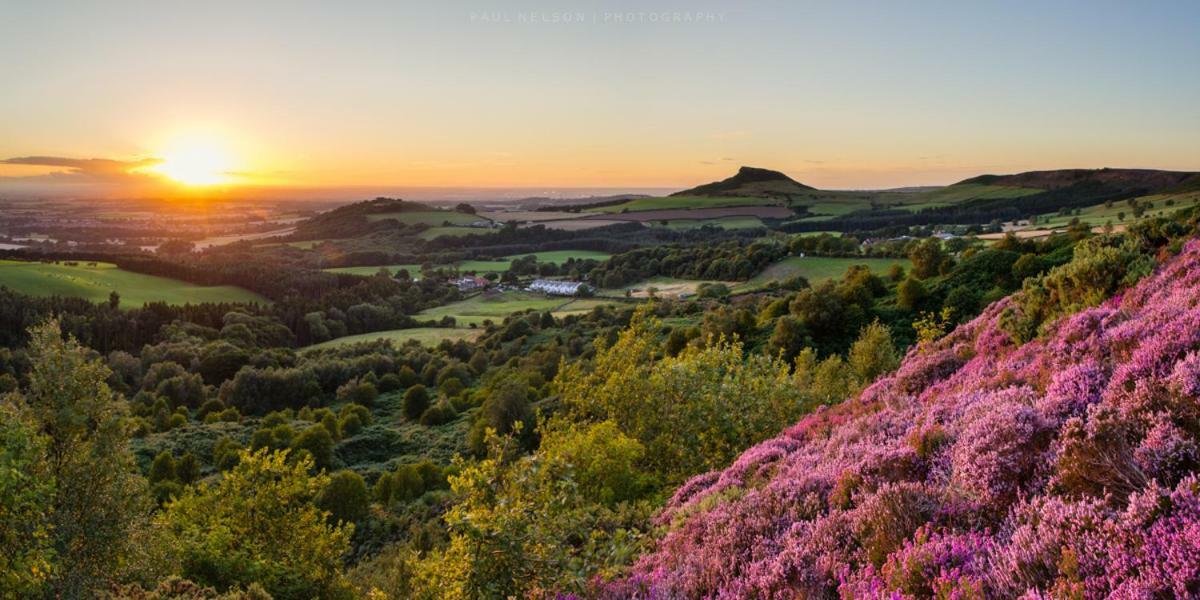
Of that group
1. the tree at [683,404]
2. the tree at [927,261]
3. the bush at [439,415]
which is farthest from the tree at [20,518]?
the tree at [927,261]

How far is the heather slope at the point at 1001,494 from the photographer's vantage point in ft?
16.7

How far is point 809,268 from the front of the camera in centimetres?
11469

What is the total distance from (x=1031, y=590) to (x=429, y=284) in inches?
7701

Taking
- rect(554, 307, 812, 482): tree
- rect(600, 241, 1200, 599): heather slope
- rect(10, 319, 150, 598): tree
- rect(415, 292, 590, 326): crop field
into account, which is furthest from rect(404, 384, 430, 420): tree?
rect(600, 241, 1200, 599): heather slope

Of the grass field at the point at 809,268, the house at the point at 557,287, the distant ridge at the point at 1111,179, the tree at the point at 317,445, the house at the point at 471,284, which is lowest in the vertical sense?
the tree at the point at 317,445

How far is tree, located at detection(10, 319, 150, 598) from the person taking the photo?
15.5m

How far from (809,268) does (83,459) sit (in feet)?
371

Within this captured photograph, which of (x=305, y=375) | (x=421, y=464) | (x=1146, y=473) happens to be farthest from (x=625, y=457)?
(x=305, y=375)

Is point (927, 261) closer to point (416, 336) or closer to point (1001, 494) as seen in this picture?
point (1001, 494)

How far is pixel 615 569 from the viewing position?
8.30m

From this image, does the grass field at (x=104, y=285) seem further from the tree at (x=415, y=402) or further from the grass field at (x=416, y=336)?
the tree at (x=415, y=402)

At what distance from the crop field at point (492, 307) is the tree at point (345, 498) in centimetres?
9273

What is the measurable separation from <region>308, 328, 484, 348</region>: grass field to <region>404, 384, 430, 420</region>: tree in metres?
43.1

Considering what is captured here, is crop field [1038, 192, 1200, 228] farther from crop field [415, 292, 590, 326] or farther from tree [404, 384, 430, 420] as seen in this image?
tree [404, 384, 430, 420]
